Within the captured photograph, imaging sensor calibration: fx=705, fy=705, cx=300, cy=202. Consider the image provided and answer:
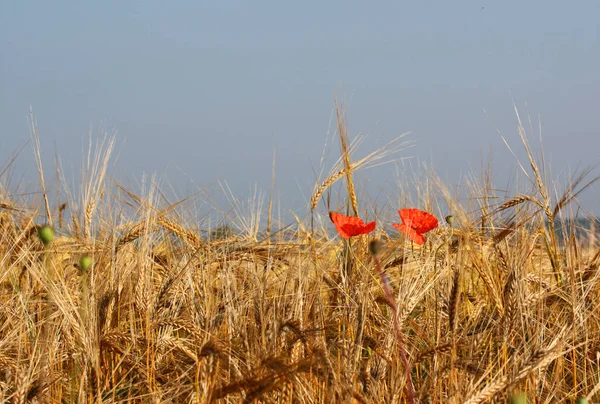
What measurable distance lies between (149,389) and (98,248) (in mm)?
743

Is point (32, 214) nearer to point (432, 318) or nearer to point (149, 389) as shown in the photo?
point (149, 389)

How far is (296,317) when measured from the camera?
166 cm

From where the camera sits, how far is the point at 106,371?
1.81 meters

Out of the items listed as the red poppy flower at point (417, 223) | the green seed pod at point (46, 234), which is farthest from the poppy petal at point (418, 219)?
the green seed pod at point (46, 234)

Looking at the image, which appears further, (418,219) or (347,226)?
(418,219)

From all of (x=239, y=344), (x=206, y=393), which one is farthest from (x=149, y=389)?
(x=206, y=393)

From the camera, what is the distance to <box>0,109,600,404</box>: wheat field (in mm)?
1348

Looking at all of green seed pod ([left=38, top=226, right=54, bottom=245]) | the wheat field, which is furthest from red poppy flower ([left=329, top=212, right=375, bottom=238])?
green seed pod ([left=38, top=226, right=54, bottom=245])

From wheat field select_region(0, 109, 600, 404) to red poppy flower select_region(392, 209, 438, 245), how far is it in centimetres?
6

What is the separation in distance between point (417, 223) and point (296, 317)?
474 mm

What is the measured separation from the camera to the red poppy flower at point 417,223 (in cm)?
187

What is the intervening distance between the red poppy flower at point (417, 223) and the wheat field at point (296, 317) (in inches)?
2.5

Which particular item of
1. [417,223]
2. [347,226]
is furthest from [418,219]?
[347,226]

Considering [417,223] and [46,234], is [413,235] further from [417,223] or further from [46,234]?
[46,234]
